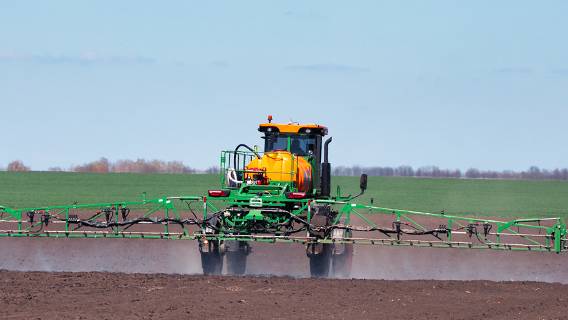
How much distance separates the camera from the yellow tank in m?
26.5

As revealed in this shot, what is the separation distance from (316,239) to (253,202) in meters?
1.95

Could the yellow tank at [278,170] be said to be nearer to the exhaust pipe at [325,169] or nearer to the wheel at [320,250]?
the exhaust pipe at [325,169]

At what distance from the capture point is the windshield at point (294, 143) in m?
27.8

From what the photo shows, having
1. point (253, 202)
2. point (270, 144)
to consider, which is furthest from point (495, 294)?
point (270, 144)

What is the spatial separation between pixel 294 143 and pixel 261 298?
8.09m

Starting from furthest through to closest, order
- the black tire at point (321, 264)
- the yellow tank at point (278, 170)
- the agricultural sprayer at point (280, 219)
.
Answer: the black tire at point (321, 264) → the yellow tank at point (278, 170) → the agricultural sprayer at point (280, 219)

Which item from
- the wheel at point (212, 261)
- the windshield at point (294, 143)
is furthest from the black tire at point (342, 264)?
the wheel at point (212, 261)

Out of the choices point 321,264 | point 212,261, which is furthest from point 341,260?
point 212,261

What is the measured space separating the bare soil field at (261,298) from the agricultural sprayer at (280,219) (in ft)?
3.20

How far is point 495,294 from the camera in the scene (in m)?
22.1

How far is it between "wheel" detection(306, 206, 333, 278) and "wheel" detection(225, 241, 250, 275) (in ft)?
6.91

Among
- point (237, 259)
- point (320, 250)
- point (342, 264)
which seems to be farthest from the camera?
point (237, 259)

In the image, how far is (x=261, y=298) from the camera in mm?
20516

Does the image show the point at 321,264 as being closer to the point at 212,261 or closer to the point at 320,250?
the point at 320,250
